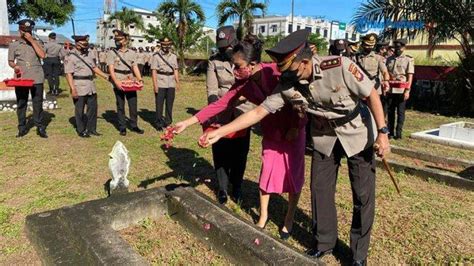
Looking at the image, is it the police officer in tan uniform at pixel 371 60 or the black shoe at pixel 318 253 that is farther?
the police officer in tan uniform at pixel 371 60

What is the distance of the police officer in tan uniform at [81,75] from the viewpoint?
6457 mm

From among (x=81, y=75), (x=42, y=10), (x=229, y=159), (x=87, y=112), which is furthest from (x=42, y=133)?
(x=42, y=10)

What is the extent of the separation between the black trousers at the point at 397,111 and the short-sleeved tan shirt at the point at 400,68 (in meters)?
0.18

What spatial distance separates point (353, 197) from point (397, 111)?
16.1 ft

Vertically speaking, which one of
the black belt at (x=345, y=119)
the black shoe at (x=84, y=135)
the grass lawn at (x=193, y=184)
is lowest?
the grass lawn at (x=193, y=184)

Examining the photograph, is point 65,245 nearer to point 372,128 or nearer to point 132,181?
point 132,181

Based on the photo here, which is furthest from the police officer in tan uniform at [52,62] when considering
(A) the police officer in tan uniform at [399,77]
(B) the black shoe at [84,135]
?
(A) the police officer in tan uniform at [399,77]

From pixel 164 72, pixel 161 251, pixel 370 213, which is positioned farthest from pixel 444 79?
pixel 161 251

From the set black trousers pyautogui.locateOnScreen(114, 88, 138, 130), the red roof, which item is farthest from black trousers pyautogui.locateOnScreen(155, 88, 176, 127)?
the red roof

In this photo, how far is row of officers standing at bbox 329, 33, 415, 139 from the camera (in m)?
6.27

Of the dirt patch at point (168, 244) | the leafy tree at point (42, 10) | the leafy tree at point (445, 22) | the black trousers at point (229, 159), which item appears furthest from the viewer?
the leafy tree at point (42, 10)

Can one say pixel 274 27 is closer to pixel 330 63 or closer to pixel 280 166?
pixel 280 166

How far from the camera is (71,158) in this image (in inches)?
220

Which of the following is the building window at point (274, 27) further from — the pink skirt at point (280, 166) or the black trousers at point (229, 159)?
the pink skirt at point (280, 166)
